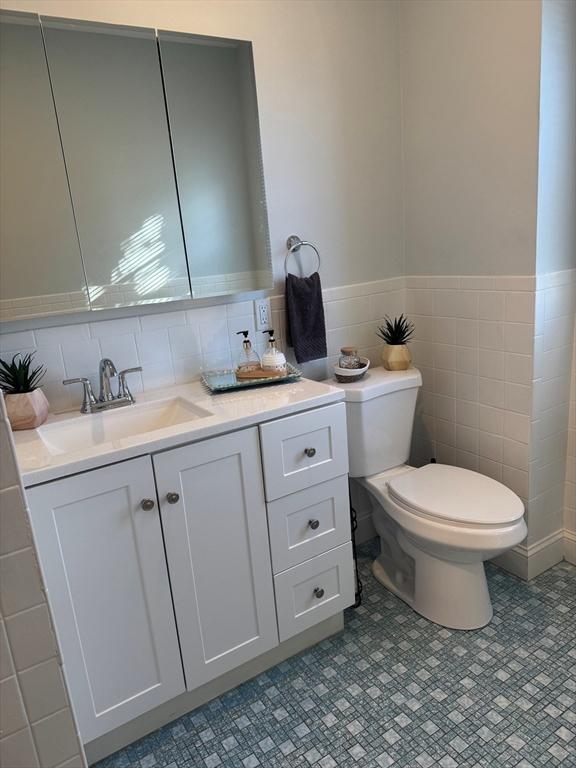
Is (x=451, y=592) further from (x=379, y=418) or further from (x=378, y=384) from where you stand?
(x=378, y=384)

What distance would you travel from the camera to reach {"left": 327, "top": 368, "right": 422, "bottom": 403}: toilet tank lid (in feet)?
6.31

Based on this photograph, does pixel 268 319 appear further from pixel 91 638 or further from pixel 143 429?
pixel 91 638

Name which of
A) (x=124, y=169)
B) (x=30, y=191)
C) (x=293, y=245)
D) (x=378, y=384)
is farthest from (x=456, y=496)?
(x=30, y=191)

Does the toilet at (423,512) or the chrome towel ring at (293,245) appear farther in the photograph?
the chrome towel ring at (293,245)

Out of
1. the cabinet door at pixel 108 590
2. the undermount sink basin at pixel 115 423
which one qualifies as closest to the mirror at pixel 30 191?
the undermount sink basin at pixel 115 423

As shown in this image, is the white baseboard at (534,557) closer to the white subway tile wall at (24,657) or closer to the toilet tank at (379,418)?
the toilet tank at (379,418)

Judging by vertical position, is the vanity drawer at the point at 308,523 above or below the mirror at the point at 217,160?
below

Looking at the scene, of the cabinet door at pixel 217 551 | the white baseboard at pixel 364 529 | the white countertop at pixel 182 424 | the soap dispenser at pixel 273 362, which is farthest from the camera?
the white baseboard at pixel 364 529

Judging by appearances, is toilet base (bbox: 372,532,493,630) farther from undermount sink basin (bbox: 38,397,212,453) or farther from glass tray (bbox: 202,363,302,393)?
undermount sink basin (bbox: 38,397,212,453)

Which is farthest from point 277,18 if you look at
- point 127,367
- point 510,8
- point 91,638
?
point 91,638

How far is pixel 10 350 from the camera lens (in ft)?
5.21

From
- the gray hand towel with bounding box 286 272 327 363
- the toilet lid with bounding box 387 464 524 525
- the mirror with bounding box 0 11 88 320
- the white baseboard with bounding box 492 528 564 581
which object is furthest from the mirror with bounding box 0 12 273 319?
the white baseboard with bounding box 492 528 564 581

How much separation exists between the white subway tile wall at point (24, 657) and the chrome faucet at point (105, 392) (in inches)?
36.4

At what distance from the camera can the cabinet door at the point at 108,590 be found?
1281 millimetres
